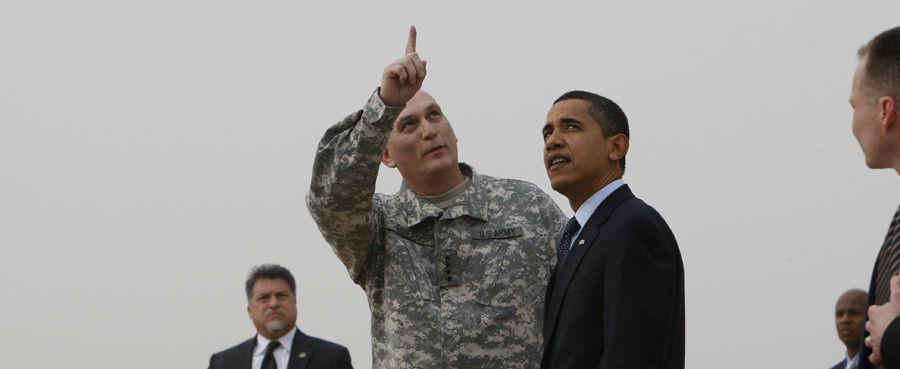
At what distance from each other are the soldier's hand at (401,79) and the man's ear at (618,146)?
1.60ft

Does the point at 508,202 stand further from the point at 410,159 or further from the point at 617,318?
the point at 617,318

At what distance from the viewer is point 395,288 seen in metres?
3.15

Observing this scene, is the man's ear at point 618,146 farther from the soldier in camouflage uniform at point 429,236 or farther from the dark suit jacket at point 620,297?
the soldier in camouflage uniform at point 429,236

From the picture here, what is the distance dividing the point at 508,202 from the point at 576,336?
0.85 metres

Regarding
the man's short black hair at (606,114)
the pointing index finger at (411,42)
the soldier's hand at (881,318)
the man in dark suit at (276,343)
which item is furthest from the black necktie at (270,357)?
the soldier's hand at (881,318)

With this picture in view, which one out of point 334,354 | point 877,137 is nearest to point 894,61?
point 877,137

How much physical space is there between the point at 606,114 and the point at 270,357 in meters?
3.46

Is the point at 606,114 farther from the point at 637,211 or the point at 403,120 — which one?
the point at 403,120

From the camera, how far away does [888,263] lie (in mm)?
2027

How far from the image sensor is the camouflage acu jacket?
3018mm

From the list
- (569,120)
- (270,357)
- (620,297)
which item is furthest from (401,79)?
(270,357)

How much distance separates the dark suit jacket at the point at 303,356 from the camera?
5785 mm

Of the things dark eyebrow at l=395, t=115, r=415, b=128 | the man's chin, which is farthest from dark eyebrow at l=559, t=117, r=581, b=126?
the man's chin

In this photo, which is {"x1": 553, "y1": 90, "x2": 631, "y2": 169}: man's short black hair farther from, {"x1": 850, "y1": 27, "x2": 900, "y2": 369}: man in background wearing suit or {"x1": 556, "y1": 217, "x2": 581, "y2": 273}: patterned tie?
{"x1": 850, "y1": 27, "x2": 900, "y2": 369}: man in background wearing suit
